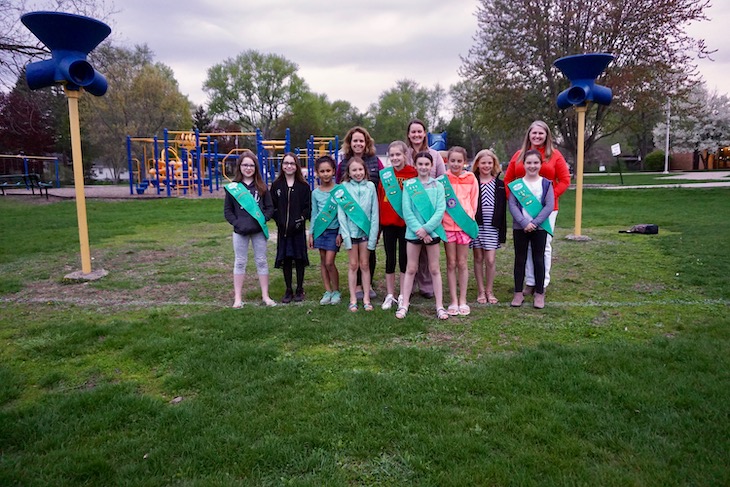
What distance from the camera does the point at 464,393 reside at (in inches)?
129

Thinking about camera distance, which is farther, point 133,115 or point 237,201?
point 133,115

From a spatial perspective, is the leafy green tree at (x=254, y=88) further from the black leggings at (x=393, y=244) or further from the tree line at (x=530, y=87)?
the black leggings at (x=393, y=244)

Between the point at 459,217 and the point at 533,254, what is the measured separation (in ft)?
3.07

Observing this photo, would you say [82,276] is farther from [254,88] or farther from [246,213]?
[254,88]

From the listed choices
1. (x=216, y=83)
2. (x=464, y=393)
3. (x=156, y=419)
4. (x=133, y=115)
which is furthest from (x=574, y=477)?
(x=216, y=83)

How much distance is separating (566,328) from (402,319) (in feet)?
4.73

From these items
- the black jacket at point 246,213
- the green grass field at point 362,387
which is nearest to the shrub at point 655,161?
the green grass field at point 362,387

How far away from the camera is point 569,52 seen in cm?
2155

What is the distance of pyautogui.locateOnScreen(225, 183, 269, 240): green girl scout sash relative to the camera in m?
5.24

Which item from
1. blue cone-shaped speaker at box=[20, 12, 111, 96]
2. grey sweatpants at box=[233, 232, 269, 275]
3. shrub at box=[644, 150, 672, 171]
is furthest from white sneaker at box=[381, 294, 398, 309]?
shrub at box=[644, 150, 672, 171]

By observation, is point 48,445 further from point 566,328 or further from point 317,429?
point 566,328

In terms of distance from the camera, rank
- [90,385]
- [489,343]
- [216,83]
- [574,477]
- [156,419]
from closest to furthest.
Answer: [574,477]
[156,419]
[90,385]
[489,343]
[216,83]

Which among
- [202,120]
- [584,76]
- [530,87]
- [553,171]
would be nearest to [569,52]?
Answer: [530,87]

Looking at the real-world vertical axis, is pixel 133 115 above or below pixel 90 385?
above
